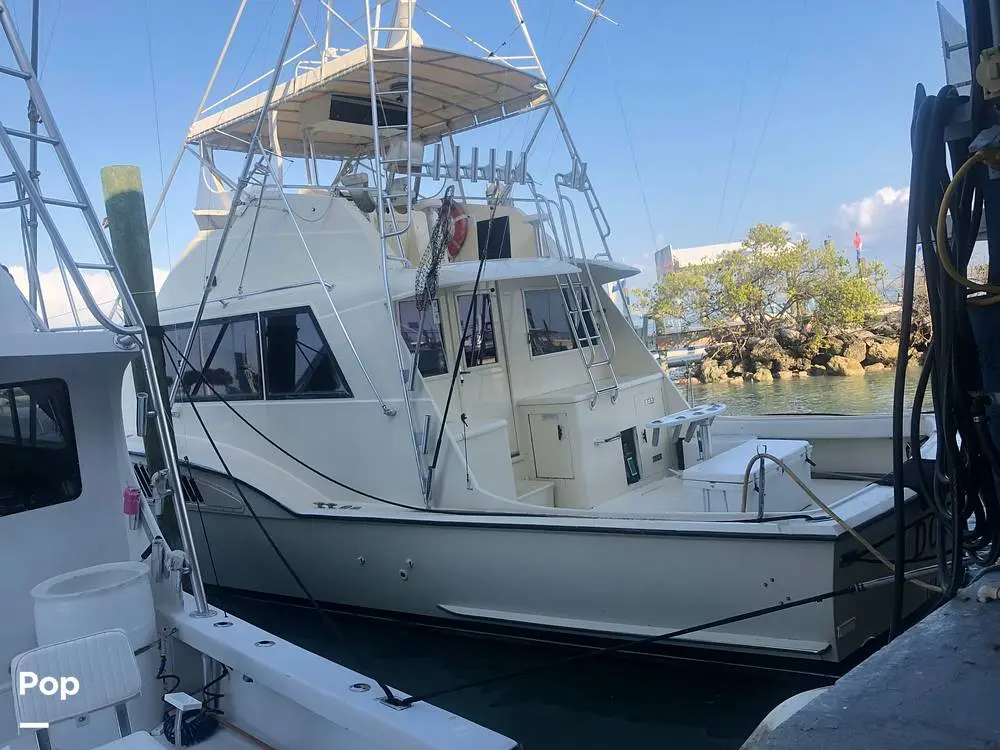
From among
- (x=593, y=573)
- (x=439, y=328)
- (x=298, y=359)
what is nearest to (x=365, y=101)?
(x=439, y=328)

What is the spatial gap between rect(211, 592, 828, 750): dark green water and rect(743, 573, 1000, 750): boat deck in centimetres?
290

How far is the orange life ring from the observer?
6.94 meters

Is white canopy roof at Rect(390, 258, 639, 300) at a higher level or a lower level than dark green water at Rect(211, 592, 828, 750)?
higher

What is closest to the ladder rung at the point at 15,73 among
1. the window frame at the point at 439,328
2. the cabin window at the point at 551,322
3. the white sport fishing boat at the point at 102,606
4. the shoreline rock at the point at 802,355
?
the white sport fishing boat at the point at 102,606

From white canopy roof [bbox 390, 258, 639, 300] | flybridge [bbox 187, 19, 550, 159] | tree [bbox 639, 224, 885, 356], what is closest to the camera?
white canopy roof [bbox 390, 258, 639, 300]

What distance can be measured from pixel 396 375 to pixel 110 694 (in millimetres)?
3258

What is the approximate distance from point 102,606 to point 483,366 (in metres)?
3.73

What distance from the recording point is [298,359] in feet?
21.3

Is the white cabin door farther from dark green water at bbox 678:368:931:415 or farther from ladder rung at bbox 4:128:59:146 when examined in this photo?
dark green water at bbox 678:368:931:415

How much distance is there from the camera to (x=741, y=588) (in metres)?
4.45

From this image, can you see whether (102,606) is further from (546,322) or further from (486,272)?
(546,322)

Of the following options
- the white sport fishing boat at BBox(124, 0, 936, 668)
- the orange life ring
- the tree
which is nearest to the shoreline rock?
the tree

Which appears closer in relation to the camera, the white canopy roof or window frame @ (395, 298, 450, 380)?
the white canopy roof

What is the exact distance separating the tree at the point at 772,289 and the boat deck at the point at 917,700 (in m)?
26.0
